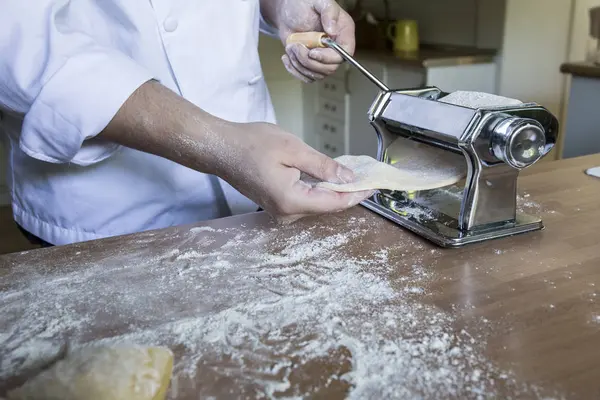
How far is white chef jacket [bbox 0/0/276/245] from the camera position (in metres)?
0.65

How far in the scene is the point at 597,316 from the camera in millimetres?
526

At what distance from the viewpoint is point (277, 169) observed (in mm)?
608

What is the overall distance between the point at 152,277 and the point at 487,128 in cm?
42

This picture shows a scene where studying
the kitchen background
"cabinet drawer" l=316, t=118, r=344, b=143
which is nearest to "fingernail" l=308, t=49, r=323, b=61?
the kitchen background

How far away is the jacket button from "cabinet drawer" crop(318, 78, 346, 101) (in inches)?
86.4

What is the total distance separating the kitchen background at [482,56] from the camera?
7.90 ft

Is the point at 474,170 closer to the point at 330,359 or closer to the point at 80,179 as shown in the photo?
the point at 330,359

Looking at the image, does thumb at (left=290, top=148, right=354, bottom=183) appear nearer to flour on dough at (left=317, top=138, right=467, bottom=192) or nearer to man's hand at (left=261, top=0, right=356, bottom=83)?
flour on dough at (left=317, top=138, right=467, bottom=192)

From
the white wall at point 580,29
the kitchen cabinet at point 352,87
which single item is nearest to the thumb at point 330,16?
the kitchen cabinet at point 352,87

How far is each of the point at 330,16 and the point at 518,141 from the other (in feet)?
1.44

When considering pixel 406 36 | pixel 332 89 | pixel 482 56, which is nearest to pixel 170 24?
pixel 482 56

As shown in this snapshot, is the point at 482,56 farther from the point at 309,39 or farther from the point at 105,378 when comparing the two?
the point at 105,378

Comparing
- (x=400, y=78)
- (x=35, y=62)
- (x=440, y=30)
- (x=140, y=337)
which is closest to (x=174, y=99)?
(x=35, y=62)

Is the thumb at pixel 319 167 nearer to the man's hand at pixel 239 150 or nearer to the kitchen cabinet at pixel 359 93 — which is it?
the man's hand at pixel 239 150
